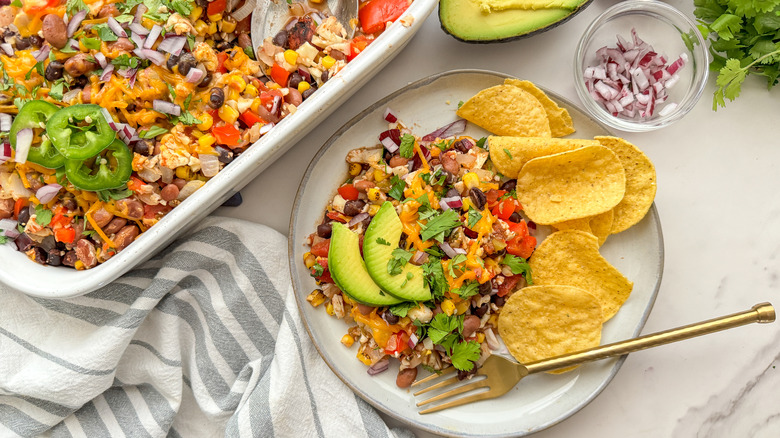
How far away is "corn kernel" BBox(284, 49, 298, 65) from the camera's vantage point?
7.23ft

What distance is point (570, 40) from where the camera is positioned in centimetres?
261

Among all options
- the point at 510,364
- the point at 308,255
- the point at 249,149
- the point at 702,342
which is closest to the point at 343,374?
the point at 308,255

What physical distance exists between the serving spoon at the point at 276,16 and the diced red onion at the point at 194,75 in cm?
30

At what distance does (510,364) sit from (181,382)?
1.47 metres

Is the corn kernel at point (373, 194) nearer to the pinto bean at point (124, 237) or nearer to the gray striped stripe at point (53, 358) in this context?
the pinto bean at point (124, 237)

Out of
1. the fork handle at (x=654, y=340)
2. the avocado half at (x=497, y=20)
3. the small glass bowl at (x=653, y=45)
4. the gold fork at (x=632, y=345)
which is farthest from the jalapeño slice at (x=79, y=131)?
the small glass bowl at (x=653, y=45)

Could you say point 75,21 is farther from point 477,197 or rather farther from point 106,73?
point 477,197

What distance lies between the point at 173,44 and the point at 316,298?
3.81 ft

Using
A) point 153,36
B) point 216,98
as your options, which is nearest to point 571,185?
point 216,98

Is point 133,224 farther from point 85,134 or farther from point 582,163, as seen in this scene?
point 582,163

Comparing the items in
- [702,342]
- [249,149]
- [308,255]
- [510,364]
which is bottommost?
[702,342]

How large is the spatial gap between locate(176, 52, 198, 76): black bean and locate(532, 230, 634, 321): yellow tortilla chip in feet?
5.14

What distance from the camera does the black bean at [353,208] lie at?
2.38 m

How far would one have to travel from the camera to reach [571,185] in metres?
2.42
